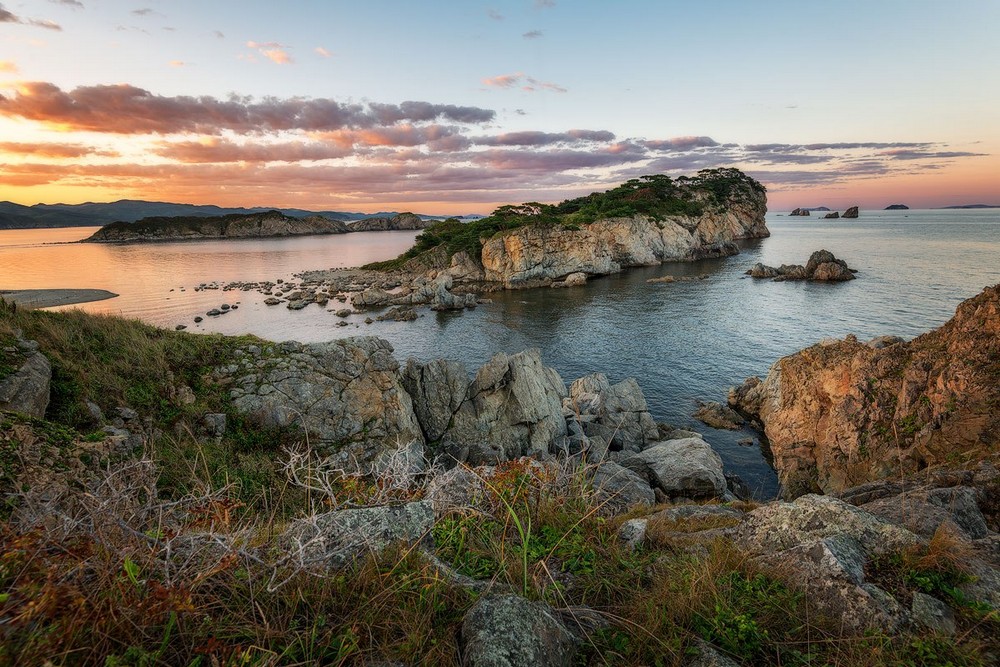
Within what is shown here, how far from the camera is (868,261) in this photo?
251 ft

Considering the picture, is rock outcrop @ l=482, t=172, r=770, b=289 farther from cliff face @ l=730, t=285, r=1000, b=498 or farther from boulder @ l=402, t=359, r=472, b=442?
cliff face @ l=730, t=285, r=1000, b=498

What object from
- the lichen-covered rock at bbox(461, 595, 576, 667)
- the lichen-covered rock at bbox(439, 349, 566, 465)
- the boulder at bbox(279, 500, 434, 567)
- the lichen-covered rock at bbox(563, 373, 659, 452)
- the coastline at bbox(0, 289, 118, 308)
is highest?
the coastline at bbox(0, 289, 118, 308)

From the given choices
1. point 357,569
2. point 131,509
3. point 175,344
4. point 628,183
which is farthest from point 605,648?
point 628,183

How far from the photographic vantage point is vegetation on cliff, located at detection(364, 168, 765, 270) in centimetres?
7938

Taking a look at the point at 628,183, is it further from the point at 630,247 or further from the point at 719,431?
the point at 719,431

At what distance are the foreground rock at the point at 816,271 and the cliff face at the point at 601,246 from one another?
21513 mm

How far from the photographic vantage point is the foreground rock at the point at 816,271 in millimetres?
61312

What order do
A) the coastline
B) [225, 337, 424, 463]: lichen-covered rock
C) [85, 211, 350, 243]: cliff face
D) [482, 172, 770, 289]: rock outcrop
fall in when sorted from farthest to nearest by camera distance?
[85, 211, 350, 243]: cliff face < [482, 172, 770, 289]: rock outcrop < the coastline < [225, 337, 424, 463]: lichen-covered rock

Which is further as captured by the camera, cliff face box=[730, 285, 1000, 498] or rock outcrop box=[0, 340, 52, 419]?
cliff face box=[730, 285, 1000, 498]

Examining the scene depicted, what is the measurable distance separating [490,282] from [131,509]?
234 ft

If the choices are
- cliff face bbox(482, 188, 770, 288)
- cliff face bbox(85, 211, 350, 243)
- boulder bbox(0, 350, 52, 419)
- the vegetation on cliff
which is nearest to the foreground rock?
cliff face bbox(482, 188, 770, 288)

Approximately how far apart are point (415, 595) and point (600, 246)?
79.0m

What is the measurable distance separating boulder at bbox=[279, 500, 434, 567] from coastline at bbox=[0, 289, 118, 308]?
2460 inches

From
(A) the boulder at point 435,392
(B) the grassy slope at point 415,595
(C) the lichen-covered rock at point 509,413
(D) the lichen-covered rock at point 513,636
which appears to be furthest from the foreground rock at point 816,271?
(D) the lichen-covered rock at point 513,636
